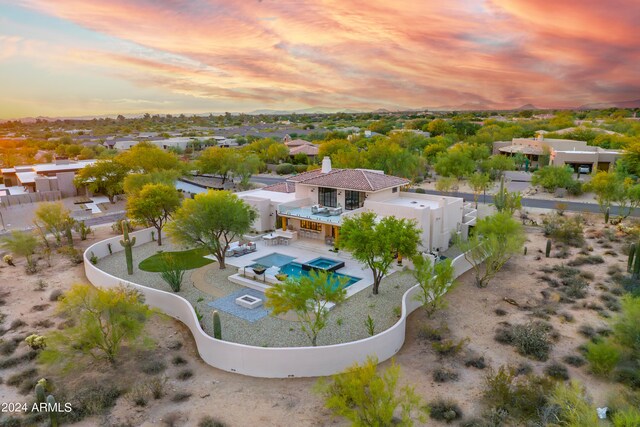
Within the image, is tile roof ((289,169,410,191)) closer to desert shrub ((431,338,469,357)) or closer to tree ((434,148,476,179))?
desert shrub ((431,338,469,357))

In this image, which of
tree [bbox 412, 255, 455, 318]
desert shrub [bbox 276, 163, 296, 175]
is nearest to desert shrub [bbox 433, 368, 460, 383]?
tree [bbox 412, 255, 455, 318]

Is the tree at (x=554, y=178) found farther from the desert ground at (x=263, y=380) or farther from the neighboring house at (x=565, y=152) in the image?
the desert ground at (x=263, y=380)

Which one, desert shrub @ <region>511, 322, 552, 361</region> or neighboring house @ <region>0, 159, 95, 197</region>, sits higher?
neighboring house @ <region>0, 159, 95, 197</region>

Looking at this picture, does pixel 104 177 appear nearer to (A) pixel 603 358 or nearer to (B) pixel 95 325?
(B) pixel 95 325

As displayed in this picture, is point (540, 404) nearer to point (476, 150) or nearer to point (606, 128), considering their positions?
point (476, 150)

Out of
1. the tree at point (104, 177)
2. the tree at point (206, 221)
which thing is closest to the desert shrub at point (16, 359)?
the tree at point (206, 221)

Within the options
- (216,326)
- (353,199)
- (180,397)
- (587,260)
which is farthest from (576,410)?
(353,199)

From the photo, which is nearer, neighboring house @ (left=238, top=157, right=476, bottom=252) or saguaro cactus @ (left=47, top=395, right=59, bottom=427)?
saguaro cactus @ (left=47, top=395, right=59, bottom=427)
